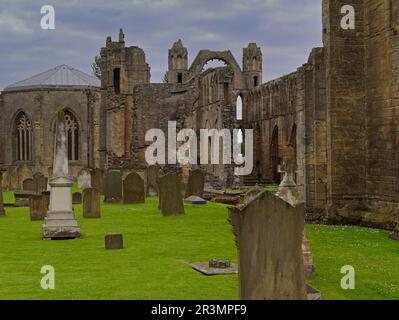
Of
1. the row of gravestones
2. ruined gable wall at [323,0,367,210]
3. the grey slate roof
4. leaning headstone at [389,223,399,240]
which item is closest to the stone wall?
the grey slate roof

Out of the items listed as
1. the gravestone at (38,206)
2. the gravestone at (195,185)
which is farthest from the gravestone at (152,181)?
the gravestone at (38,206)

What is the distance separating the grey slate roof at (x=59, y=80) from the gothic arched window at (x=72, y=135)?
96.6 inches

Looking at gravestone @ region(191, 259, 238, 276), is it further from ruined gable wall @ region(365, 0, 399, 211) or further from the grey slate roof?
the grey slate roof

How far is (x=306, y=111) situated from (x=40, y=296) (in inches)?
484

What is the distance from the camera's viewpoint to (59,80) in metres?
49.7

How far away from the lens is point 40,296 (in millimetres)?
8516

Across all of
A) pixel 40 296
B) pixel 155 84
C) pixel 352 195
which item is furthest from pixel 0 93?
pixel 40 296

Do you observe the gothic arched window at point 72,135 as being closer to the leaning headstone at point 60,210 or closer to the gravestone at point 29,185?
the gravestone at point 29,185

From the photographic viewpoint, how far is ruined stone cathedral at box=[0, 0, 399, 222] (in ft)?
56.2


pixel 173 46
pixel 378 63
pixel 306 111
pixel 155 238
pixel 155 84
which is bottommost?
pixel 155 238

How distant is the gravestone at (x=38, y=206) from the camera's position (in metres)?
18.7

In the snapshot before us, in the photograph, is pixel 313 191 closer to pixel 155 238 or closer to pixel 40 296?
pixel 155 238
